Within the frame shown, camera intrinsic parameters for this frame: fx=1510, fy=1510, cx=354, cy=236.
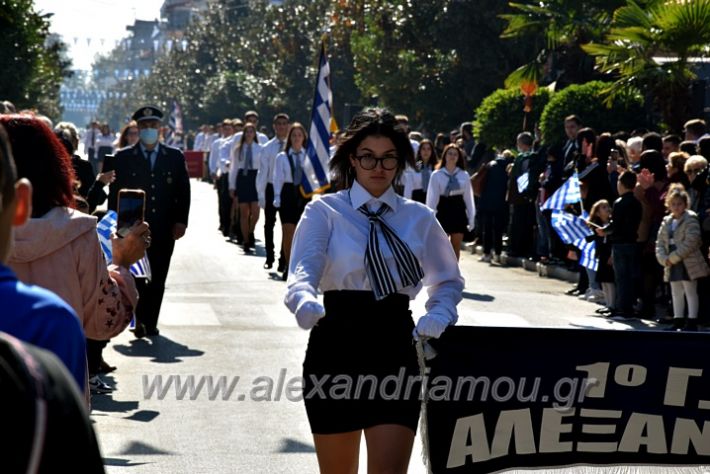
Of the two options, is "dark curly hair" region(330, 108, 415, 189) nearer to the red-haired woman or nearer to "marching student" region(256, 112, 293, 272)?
the red-haired woman

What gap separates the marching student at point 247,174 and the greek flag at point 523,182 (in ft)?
14.4

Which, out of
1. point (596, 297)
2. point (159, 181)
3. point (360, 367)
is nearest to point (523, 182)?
point (596, 297)

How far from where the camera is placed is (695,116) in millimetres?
21109

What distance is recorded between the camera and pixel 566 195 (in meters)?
18.1

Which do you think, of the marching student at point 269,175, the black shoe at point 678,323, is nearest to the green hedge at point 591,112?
the marching student at point 269,175

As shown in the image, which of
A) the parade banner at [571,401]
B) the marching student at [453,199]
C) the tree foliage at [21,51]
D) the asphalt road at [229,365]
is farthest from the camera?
the tree foliage at [21,51]

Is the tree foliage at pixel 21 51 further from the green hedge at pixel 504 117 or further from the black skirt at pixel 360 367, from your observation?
the black skirt at pixel 360 367

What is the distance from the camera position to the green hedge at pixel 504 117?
26609 millimetres

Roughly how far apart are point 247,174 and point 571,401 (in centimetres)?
1782

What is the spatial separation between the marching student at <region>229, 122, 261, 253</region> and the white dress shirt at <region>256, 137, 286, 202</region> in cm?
282

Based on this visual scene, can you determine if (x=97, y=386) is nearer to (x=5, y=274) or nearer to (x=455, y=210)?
(x=5, y=274)

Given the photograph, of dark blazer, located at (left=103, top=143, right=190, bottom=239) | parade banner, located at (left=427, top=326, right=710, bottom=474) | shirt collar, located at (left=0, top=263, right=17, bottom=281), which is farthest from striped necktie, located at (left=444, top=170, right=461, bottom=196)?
shirt collar, located at (left=0, top=263, right=17, bottom=281)

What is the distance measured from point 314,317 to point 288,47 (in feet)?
182

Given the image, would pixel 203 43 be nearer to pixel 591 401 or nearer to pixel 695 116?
pixel 695 116
